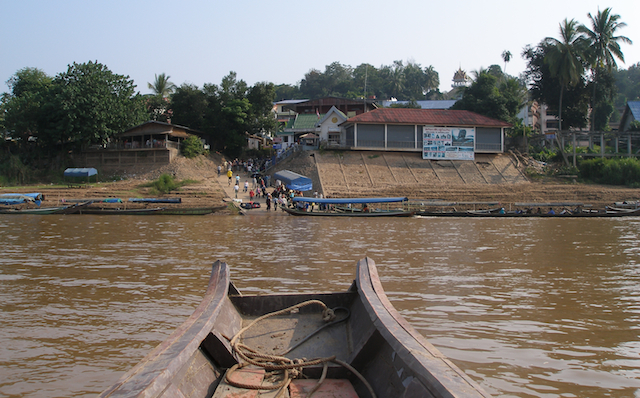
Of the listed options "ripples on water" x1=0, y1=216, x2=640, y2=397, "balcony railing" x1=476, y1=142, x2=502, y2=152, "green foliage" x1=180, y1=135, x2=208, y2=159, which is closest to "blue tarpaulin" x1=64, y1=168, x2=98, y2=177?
"green foliage" x1=180, y1=135, x2=208, y2=159

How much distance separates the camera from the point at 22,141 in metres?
34.8

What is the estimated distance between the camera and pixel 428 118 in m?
36.8

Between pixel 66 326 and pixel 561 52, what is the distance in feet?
129

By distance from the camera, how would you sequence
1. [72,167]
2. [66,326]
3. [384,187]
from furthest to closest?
1. [72,167]
2. [384,187]
3. [66,326]

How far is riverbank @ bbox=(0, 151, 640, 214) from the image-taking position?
28.9 meters

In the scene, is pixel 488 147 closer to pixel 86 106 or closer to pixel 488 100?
pixel 488 100

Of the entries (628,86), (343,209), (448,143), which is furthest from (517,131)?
(628,86)

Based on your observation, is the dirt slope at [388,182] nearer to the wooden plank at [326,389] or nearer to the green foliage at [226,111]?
the green foliage at [226,111]

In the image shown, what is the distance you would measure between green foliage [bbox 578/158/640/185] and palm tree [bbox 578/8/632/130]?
7.29 metres

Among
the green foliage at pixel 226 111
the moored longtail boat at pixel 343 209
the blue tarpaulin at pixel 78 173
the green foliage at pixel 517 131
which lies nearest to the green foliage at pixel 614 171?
the green foliage at pixel 517 131

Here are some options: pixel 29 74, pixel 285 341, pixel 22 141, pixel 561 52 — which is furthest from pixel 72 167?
pixel 561 52

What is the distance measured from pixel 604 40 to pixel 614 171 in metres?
12.3

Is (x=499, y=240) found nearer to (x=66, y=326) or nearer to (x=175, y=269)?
(x=175, y=269)

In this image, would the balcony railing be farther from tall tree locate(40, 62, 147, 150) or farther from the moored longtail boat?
tall tree locate(40, 62, 147, 150)
